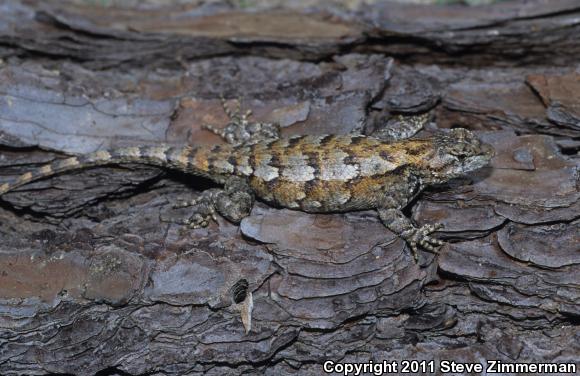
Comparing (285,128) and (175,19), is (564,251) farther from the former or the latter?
(175,19)

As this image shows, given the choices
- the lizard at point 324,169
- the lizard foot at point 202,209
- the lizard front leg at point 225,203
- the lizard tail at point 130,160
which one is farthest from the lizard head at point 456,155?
the lizard tail at point 130,160

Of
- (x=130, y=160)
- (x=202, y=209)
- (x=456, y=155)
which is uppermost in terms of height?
(x=456, y=155)

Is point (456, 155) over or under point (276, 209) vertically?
over

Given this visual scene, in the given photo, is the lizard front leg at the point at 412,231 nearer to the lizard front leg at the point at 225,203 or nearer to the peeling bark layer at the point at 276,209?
the peeling bark layer at the point at 276,209

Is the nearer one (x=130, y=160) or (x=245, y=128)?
(x=130, y=160)

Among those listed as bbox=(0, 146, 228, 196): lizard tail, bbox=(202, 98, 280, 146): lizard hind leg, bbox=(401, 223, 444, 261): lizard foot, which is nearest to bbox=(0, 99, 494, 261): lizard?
bbox=(0, 146, 228, 196): lizard tail

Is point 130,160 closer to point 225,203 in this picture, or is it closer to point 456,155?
point 225,203

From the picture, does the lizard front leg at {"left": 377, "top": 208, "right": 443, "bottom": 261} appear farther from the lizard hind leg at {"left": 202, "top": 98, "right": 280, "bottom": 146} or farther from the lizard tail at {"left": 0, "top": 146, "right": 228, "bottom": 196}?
the lizard tail at {"left": 0, "top": 146, "right": 228, "bottom": 196}

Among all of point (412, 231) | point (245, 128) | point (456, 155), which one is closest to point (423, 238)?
point (412, 231)
